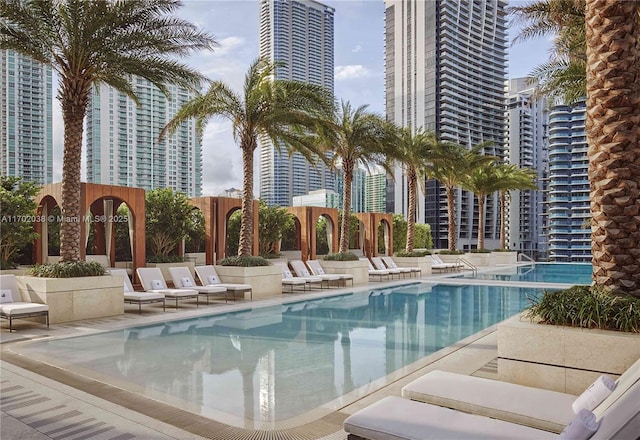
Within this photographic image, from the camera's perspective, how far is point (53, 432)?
4273 millimetres

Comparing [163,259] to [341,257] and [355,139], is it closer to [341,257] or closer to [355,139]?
[341,257]

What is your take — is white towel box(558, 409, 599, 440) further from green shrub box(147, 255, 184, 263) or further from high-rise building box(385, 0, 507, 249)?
high-rise building box(385, 0, 507, 249)

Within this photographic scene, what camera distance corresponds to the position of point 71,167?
1140cm

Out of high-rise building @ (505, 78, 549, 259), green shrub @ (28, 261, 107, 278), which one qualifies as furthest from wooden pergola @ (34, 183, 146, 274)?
high-rise building @ (505, 78, 549, 259)

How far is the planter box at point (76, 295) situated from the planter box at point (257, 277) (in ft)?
12.9

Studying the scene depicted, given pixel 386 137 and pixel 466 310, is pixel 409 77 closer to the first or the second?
pixel 386 137

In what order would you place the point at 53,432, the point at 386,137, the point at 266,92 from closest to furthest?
the point at 53,432, the point at 266,92, the point at 386,137

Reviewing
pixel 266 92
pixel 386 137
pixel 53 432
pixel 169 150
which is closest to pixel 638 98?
pixel 53 432

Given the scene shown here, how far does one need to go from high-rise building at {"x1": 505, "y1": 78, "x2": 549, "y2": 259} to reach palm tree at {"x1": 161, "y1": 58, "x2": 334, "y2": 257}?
60.7 m

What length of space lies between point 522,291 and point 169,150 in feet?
99.2

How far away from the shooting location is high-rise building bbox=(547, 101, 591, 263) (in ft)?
191

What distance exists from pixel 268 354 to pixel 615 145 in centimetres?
543

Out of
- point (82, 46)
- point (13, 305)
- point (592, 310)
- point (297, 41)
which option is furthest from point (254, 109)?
point (297, 41)

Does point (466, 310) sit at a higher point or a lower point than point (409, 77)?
lower
